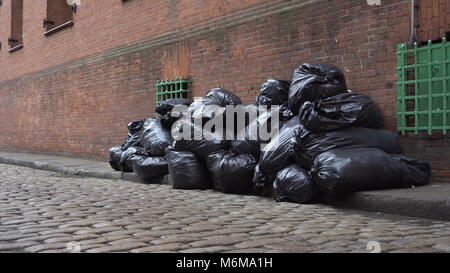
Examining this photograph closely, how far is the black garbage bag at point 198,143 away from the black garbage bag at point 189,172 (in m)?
0.09

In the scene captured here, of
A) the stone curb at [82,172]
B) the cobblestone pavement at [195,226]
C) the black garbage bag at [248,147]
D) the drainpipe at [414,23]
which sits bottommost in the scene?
the cobblestone pavement at [195,226]

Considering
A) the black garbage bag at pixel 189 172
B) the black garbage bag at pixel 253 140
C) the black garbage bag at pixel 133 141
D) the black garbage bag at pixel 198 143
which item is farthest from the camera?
the black garbage bag at pixel 133 141

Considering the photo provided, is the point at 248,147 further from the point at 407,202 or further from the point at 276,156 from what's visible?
the point at 407,202

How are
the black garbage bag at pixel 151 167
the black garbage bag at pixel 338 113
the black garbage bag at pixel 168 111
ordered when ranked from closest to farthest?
the black garbage bag at pixel 338 113 → the black garbage bag at pixel 151 167 → the black garbage bag at pixel 168 111

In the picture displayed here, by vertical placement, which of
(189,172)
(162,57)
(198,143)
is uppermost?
(162,57)

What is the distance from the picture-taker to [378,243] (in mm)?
2760

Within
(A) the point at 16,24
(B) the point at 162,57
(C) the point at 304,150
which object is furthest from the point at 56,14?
(C) the point at 304,150

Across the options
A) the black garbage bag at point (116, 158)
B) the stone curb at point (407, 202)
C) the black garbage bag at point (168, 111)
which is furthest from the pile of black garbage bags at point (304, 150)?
the black garbage bag at point (116, 158)

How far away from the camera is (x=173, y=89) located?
8258 millimetres

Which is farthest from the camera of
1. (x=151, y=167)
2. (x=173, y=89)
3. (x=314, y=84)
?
(x=173, y=89)

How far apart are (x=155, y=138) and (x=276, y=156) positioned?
231 centimetres

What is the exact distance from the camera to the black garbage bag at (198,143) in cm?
554

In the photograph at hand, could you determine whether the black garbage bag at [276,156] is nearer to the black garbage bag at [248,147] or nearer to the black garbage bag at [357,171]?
the black garbage bag at [248,147]
